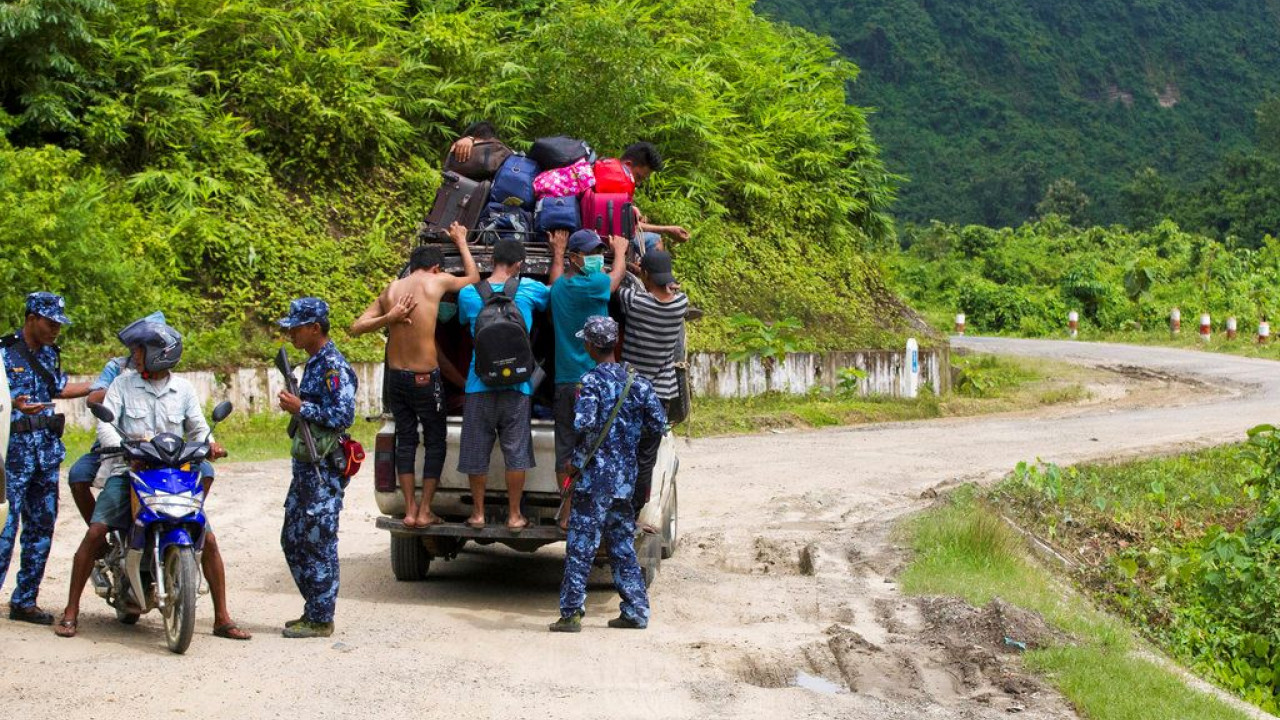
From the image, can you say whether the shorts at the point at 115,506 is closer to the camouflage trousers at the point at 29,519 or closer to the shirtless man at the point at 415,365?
the camouflage trousers at the point at 29,519

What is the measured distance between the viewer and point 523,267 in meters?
10.5

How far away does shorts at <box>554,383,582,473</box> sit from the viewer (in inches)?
384

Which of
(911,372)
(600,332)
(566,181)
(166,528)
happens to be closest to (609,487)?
(600,332)

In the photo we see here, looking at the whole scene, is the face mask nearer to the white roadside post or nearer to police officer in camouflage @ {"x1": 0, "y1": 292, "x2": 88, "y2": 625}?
police officer in camouflage @ {"x1": 0, "y1": 292, "x2": 88, "y2": 625}

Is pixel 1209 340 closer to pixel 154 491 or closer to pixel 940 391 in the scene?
pixel 940 391

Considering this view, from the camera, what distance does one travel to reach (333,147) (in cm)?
2297

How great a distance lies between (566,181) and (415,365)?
2380 millimetres

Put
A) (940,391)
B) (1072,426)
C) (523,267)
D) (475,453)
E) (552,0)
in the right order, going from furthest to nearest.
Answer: (552,0) < (940,391) < (1072,426) < (523,267) < (475,453)

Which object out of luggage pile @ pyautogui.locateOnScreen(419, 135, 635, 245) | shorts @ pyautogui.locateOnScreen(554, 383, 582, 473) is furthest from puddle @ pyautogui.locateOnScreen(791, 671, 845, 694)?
luggage pile @ pyautogui.locateOnScreen(419, 135, 635, 245)

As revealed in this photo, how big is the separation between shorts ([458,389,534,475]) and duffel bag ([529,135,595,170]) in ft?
9.10

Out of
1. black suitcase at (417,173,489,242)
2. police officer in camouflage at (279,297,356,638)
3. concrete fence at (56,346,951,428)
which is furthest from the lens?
concrete fence at (56,346,951,428)

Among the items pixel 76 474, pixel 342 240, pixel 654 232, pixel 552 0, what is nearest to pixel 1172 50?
pixel 552 0

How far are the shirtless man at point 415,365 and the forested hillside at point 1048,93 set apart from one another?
158ft

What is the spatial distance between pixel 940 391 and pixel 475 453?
15.9 meters
